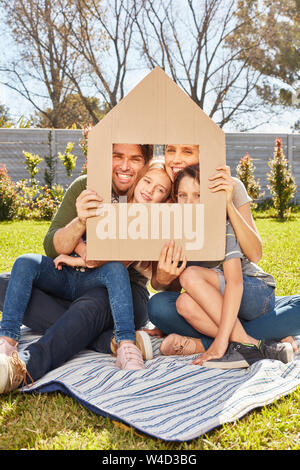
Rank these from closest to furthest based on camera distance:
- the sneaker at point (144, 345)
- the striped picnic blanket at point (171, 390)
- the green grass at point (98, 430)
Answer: the green grass at point (98, 430), the striped picnic blanket at point (171, 390), the sneaker at point (144, 345)

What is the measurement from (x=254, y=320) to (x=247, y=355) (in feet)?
0.68

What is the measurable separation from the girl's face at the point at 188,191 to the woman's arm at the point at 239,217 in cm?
6

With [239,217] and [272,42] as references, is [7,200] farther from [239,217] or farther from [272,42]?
[272,42]

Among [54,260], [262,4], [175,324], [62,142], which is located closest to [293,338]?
[175,324]

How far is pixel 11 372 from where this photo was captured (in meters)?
1.64

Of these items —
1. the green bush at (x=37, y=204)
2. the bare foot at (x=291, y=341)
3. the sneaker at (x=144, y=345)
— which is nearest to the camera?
the sneaker at (x=144, y=345)

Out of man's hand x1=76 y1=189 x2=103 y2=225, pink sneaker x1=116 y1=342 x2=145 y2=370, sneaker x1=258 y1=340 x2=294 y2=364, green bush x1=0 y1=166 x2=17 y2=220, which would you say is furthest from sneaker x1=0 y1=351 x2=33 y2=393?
green bush x1=0 y1=166 x2=17 y2=220

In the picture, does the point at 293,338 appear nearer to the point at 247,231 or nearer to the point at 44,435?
the point at 247,231

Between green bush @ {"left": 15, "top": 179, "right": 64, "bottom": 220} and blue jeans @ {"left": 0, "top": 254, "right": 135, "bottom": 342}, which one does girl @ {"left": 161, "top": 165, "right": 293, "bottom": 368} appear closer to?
blue jeans @ {"left": 0, "top": 254, "right": 135, "bottom": 342}

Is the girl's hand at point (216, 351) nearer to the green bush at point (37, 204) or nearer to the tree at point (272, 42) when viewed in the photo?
the green bush at point (37, 204)

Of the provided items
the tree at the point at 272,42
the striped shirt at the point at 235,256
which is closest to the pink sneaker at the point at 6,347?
the striped shirt at the point at 235,256

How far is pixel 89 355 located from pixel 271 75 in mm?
17371

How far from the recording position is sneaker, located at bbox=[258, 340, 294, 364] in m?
1.95

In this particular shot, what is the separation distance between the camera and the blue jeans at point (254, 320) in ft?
6.75
